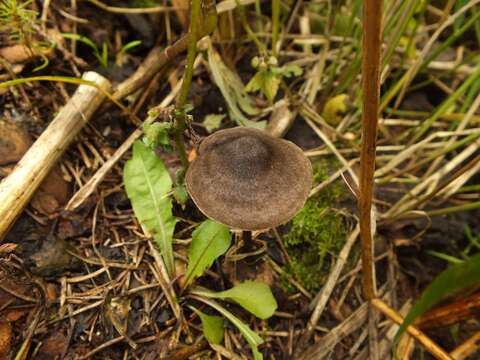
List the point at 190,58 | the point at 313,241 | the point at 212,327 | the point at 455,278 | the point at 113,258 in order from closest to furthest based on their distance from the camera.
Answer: the point at 455,278 → the point at 190,58 → the point at 212,327 → the point at 113,258 → the point at 313,241

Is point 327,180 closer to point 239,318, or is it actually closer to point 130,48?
point 239,318

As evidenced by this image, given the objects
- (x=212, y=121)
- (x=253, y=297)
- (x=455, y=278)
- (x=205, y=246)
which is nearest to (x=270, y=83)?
(x=212, y=121)

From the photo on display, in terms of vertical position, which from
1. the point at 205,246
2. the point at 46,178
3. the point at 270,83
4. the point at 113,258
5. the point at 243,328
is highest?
the point at 270,83

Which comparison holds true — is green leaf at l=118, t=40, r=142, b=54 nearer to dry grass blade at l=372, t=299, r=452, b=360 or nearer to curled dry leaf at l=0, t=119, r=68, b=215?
curled dry leaf at l=0, t=119, r=68, b=215

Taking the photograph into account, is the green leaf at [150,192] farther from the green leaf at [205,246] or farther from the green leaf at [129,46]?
the green leaf at [129,46]

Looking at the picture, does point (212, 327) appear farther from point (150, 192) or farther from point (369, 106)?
point (369, 106)
